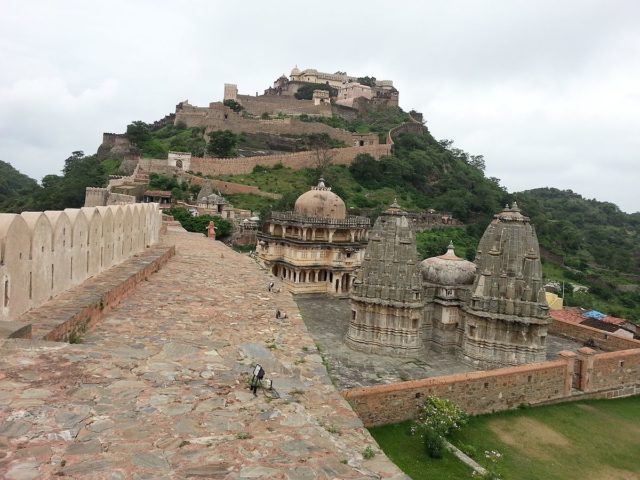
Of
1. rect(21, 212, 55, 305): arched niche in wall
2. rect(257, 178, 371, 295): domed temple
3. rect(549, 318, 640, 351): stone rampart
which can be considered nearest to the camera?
rect(21, 212, 55, 305): arched niche in wall

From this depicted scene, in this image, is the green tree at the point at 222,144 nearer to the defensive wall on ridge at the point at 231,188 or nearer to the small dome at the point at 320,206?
the defensive wall on ridge at the point at 231,188

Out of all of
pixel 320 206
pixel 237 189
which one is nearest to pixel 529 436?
pixel 320 206

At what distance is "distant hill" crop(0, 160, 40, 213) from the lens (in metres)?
54.2

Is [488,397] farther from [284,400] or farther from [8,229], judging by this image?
[8,229]

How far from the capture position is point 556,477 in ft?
41.5

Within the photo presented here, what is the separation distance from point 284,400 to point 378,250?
1625cm

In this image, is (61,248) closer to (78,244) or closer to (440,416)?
(78,244)

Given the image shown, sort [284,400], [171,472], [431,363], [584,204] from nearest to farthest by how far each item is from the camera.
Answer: [171,472] < [284,400] < [431,363] < [584,204]

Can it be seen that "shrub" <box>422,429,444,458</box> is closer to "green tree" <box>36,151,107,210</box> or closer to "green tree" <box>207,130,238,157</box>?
"green tree" <box>36,151,107,210</box>

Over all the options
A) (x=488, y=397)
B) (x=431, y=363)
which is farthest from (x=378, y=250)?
(x=488, y=397)

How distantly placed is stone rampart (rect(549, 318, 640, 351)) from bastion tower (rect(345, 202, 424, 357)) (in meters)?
7.99

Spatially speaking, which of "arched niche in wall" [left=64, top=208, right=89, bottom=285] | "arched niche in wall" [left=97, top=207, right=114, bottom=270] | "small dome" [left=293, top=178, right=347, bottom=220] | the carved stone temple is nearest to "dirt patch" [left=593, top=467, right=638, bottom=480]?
the carved stone temple

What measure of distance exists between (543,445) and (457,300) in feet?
24.6

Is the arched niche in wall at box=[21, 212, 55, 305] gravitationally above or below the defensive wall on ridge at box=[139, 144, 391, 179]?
below
